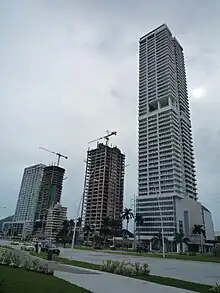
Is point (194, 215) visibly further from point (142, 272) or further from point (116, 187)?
point (142, 272)

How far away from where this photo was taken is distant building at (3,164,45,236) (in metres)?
126

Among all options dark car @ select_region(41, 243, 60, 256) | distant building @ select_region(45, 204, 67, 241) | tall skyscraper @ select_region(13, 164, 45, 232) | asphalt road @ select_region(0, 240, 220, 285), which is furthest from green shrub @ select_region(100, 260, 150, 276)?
distant building @ select_region(45, 204, 67, 241)

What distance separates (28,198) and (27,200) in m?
2.00

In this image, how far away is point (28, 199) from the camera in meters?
134

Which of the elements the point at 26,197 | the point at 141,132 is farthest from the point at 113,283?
the point at 141,132

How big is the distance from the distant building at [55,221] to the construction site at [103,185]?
12.4 meters

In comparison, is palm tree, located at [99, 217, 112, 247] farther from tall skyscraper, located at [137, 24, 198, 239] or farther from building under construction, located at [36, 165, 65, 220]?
tall skyscraper, located at [137, 24, 198, 239]

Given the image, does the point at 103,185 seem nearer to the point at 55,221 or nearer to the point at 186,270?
the point at 55,221

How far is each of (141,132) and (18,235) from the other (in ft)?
298

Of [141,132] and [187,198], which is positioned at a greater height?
[141,132]

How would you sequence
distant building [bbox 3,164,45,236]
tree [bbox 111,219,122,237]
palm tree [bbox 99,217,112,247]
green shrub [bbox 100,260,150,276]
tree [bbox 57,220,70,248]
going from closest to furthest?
green shrub [bbox 100,260,150,276]
palm tree [bbox 99,217,112,247]
distant building [bbox 3,164,45,236]
tree [bbox 111,219,122,237]
tree [bbox 57,220,70,248]

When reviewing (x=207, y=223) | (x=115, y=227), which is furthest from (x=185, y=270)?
(x=207, y=223)

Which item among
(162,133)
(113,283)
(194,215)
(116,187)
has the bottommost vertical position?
(113,283)

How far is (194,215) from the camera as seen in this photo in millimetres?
151375
